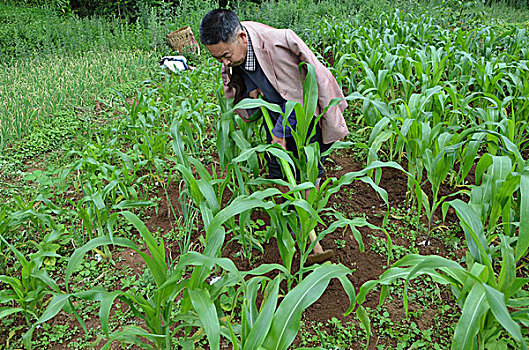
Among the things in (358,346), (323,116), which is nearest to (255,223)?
(323,116)

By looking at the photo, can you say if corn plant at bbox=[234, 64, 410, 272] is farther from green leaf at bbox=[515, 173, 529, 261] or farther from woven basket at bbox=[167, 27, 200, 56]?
woven basket at bbox=[167, 27, 200, 56]

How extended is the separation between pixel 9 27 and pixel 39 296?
816 centimetres

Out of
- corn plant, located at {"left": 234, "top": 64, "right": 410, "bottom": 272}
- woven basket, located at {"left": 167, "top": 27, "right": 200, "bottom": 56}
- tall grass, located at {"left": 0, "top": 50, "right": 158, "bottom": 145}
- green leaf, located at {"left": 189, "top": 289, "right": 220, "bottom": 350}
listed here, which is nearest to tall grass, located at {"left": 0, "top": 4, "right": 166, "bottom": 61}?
tall grass, located at {"left": 0, "top": 50, "right": 158, "bottom": 145}

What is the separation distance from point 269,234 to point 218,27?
45.3 inches

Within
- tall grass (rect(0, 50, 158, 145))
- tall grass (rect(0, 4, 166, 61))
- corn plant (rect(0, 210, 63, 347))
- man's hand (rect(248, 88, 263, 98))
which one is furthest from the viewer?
tall grass (rect(0, 4, 166, 61))

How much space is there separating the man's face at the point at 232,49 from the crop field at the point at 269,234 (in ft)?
0.95

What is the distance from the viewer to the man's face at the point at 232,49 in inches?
A: 88.5


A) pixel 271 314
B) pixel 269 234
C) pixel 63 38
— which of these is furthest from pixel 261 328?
pixel 63 38

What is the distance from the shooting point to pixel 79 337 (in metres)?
2.15

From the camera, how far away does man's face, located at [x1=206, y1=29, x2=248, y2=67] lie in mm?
2248

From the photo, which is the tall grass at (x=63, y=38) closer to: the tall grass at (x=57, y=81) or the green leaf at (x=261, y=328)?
the tall grass at (x=57, y=81)

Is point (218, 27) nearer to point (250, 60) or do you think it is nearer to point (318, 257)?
point (250, 60)

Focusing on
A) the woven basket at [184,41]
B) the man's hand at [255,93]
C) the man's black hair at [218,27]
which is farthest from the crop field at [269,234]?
the woven basket at [184,41]

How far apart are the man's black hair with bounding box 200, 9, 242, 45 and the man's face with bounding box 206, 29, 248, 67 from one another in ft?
0.10
